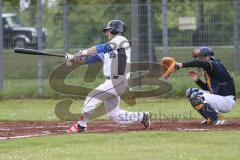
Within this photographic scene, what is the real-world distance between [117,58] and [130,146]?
2447 millimetres

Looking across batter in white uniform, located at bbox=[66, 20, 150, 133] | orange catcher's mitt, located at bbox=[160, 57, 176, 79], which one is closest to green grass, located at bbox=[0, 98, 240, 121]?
orange catcher's mitt, located at bbox=[160, 57, 176, 79]

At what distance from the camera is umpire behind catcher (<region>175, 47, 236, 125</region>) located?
13.9m

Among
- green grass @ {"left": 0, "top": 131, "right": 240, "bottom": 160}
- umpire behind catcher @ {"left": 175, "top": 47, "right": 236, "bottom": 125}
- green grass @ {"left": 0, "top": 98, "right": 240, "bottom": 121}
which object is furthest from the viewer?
green grass @ {"left": 0, "top": 98, "right": 240, "bottom": 121}

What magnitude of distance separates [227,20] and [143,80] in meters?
2.98

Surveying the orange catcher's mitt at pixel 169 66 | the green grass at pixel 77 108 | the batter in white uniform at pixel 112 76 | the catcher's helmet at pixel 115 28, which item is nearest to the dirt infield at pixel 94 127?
the batter in white uniform at pixel 112 76

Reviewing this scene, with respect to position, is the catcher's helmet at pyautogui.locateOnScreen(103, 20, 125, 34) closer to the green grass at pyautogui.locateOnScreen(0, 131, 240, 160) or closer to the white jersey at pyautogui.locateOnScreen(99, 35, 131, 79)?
the white jersey at pyautogui.locateOnScreen(99, 35, 131, 79)

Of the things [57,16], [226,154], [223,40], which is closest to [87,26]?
[57,16]

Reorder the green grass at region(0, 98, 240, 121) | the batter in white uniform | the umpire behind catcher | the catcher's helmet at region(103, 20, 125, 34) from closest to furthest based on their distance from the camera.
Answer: the batter in white uniform < the catcher's helmet at region(103, 20, 125, 34) < the umpire behind catcher < the green grass at region(0, 98, 240, 121)

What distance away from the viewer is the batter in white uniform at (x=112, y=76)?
13289 mm

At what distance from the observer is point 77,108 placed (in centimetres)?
1902

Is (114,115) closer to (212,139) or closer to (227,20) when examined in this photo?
(212,139)

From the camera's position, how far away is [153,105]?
19.3 meters

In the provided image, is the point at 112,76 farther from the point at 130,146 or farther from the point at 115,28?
the point at 130,146

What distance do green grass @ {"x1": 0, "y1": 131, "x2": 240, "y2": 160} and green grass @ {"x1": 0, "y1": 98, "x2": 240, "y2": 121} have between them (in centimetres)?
368
